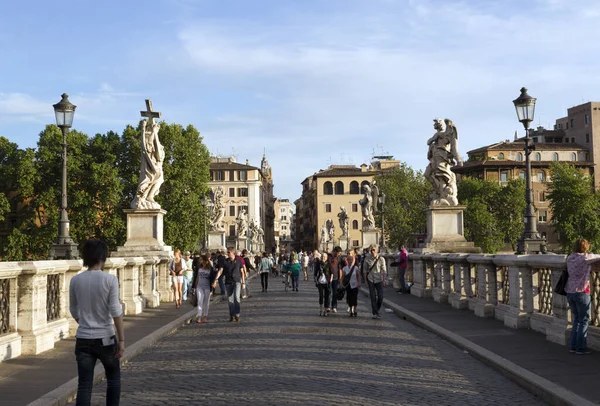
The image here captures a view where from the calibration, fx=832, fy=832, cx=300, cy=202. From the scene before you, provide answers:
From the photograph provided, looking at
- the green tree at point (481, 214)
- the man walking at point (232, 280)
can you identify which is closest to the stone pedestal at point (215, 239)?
the man walking at point (232, 280)

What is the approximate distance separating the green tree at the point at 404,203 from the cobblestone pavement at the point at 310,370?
75.7 meters

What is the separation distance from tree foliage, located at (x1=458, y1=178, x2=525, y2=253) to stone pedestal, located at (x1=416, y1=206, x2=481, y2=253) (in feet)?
237

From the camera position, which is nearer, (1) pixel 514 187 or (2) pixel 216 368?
(2) pixel 216 368

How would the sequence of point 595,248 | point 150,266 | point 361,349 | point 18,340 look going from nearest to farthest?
point 18,340
point 361,349
point 150,266
point 595,248

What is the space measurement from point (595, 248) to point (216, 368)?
3095 inches

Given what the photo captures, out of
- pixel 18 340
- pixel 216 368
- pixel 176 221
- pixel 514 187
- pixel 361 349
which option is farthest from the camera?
pixel 514 187

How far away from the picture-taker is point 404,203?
98.7 m

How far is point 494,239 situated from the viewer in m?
97.8

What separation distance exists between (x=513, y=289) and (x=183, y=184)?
186 feet

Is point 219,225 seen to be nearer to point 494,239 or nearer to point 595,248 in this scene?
point 595,248

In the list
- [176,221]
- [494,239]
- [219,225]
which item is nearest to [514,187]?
[494,239]

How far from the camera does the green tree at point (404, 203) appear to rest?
93.1 meters

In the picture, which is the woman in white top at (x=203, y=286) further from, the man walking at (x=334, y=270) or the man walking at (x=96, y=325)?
the man walking at (x=96, y=325)

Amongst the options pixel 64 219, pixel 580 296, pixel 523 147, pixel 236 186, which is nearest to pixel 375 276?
pixel 64 219
